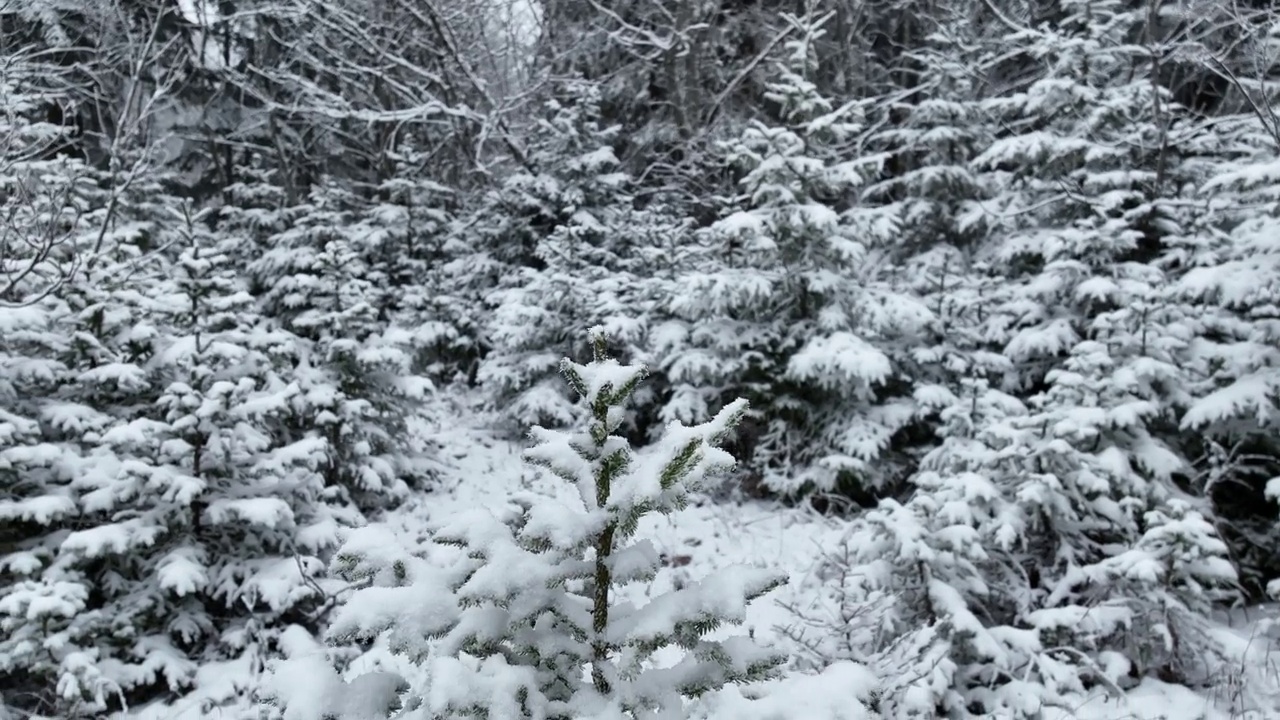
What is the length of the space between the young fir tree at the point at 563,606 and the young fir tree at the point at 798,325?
17.5 feet

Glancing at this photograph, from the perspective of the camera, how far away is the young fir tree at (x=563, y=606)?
5.20 ft

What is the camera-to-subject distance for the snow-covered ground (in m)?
1.66

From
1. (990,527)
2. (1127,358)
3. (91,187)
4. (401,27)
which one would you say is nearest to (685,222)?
(1127,358)

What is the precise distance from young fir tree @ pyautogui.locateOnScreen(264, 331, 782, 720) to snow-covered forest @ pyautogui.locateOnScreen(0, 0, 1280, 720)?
0.03 ft

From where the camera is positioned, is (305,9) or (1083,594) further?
(305,9)

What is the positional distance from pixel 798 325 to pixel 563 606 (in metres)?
6.21

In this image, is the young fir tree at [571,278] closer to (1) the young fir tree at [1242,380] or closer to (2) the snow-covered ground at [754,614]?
(2) the snow-covered ground at [754,614]

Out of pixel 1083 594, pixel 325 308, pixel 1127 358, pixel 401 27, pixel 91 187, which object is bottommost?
pixel 1083 594

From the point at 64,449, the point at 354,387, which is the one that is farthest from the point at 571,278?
the point at 64,449

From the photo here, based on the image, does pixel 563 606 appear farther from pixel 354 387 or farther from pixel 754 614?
pixel 354 387

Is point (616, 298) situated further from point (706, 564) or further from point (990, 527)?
point (990, 527)

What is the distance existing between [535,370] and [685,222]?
3232mm

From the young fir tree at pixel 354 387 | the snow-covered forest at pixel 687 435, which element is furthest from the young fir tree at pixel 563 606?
the young fir tree at pixel 354 387

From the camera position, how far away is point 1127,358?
5.98 metres
